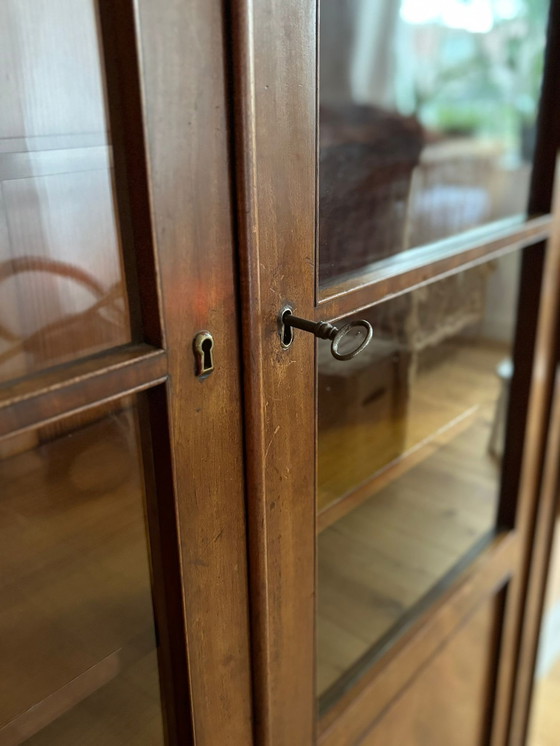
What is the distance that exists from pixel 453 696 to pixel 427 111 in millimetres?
792

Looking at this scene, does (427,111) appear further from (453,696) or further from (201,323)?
(453,696)

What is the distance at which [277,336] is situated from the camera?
18.6 inches

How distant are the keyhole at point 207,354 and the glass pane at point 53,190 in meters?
0.06

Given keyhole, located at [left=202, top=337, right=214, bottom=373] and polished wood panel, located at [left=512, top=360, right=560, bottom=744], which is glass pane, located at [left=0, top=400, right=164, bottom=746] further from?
polished wood panel, located at [left=512, top=360, right=560, bottom=744]

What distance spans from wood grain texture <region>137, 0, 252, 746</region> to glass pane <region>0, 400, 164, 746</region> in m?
0.03

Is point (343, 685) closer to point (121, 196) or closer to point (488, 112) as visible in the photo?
point (121, 196)

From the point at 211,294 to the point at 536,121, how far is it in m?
0.55

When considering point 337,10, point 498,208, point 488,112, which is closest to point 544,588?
point 498,208

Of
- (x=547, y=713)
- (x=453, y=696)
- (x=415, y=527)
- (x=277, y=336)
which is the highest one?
(x=277, y=336)

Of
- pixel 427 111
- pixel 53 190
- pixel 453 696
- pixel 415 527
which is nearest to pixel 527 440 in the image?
pixel 415 527

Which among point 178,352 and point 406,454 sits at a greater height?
point 178,352

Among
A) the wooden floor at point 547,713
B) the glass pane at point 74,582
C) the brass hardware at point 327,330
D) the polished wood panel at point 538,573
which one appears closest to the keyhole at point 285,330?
the brass hardware at point 327,330

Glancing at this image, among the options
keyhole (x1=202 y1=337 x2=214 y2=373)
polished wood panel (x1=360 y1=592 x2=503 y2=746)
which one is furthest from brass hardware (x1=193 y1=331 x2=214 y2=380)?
polished wood panel (x1=360 y1=592 x2=503 y2=746)

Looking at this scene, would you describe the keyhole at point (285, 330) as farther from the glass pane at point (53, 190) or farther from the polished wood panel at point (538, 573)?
the polished wood panel at point (538, 573)
